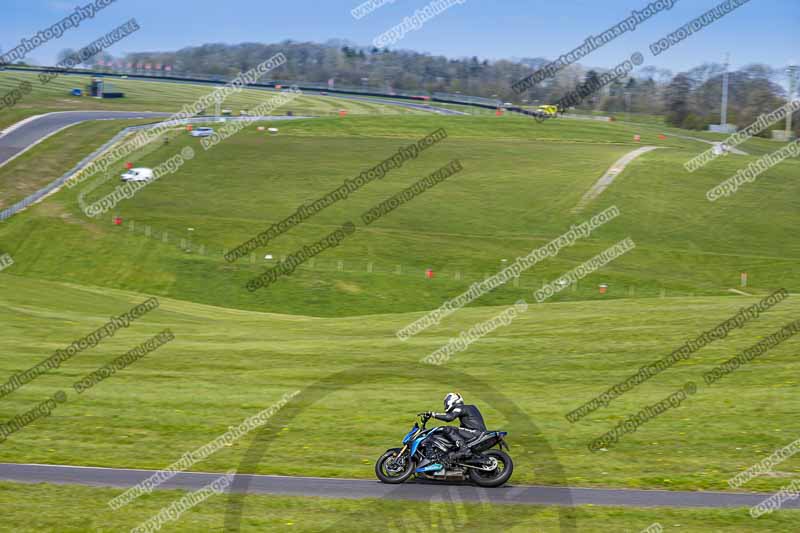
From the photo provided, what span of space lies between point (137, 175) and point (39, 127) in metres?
26.8

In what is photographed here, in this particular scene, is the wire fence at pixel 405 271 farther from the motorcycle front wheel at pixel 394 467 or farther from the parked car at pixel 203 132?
the parked car at pixel 203 132

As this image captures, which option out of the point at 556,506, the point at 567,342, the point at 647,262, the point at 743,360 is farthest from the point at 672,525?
the point at 647,262

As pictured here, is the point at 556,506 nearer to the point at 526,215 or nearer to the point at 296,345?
the point at 296,345

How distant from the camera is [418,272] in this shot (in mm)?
50531

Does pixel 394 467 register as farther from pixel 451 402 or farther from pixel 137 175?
pixel 137 175

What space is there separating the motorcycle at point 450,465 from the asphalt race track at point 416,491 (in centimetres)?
20

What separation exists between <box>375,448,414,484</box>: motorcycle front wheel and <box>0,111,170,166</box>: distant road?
223 feet

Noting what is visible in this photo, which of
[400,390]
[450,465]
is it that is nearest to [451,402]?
[450,465]

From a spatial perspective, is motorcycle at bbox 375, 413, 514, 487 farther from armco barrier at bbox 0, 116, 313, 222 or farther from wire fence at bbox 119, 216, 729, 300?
armco barrier at bbox 0, 116, 313, 222

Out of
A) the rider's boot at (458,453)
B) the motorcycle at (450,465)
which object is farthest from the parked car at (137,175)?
the rider's boot at (458,453)

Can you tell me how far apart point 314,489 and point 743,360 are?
15.3m

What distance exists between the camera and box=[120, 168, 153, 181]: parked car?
227ft

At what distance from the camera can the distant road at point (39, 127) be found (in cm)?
7988

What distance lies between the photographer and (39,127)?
89938mm
